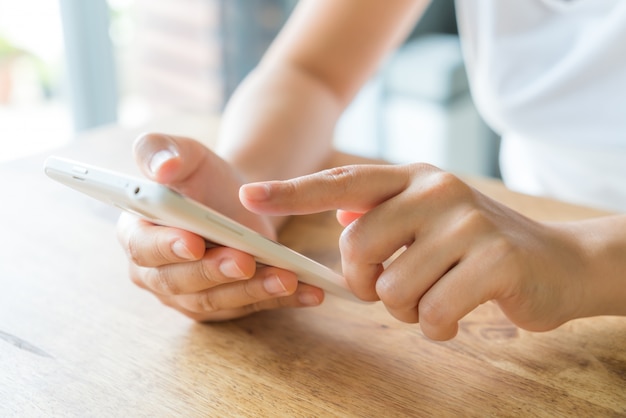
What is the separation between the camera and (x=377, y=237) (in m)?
0.47

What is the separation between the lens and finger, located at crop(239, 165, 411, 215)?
0.46 metres

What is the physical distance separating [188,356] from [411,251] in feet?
0.67

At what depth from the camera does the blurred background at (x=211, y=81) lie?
73.2 inches

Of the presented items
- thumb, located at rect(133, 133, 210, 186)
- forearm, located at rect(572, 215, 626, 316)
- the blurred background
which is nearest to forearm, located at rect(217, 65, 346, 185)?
thumb, located at rect(133, 133, 210, 186)

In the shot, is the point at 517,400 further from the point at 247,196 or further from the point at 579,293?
the point at 247,196

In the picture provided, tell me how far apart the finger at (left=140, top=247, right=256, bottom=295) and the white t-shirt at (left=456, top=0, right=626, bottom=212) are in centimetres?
56

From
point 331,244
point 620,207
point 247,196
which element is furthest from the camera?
point 620,207

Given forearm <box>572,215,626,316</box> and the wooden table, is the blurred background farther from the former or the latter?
forearm <box>572,215,626,316</box>

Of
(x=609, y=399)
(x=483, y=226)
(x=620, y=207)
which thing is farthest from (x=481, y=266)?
(x=620, y=207)

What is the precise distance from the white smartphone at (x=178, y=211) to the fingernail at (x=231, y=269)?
0.01 metres

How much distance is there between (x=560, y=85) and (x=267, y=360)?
0.60 meters

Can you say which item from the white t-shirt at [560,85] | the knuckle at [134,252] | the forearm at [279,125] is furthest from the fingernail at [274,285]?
the white t-shirt at [560,85]

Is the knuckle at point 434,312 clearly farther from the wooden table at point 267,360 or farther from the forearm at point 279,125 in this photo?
the forearm at point 279,125

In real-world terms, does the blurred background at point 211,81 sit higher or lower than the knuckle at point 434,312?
lower
